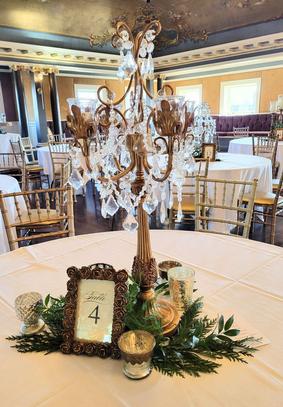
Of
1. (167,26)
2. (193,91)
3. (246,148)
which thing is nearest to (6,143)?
(167,26)

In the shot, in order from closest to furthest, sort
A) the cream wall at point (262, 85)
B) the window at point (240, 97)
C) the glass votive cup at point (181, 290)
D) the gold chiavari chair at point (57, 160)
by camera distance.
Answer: the glass votive cup at point (181, 290)
the gold chiavari chair at point (57, 160)
the cream wall at point (262, 85)
the window at point (240, 97)

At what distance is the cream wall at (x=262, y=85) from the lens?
31.7 feet

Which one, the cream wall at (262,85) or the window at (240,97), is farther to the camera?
the window at (240,97)

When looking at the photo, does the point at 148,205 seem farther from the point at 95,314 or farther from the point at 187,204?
the point at 187,204

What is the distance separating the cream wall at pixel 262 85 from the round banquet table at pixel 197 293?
970 cm

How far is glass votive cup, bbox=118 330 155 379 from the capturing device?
0.72 meters

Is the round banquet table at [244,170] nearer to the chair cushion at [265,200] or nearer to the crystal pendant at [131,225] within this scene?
the chair cushion at [265,200]

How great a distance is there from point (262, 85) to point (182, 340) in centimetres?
1065

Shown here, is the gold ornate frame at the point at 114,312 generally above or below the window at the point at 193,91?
below

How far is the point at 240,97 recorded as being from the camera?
10.6m

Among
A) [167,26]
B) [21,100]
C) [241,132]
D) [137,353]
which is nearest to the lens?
Result: [137,353]

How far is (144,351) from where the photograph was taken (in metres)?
0.73

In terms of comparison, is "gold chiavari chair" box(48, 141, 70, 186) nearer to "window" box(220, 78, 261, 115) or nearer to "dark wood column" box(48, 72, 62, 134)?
"dark wood column" box(48, 72, 62, 134)

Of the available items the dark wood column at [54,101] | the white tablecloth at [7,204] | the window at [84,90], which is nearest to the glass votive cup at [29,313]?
the white tablecloth at [7,204]
